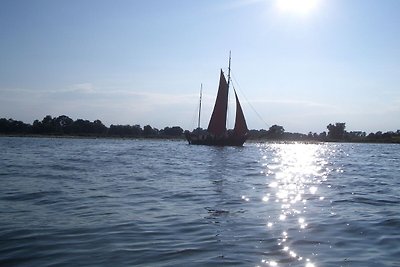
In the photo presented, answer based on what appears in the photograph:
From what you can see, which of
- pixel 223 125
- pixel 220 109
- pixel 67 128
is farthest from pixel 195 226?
pixel 67 128

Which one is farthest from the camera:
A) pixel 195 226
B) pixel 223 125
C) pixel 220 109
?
pixel 223 125

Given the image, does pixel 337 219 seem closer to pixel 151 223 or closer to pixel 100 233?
pixel 151 223

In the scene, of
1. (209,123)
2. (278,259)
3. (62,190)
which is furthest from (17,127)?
(278,259)

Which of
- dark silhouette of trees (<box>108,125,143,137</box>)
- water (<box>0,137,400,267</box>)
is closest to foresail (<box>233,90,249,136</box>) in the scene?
water (<box>0,137,400,267</box>)

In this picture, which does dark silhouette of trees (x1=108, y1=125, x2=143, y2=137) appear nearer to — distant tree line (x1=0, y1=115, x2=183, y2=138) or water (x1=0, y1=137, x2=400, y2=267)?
distant tree line (x1=0, y1=115, x2=183, y2=138)

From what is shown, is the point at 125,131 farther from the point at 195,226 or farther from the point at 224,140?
the point at 195,226

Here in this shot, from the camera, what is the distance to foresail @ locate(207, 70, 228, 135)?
74312 mm

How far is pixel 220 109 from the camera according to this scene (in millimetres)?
74000

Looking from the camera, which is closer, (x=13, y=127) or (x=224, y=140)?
(x=224, y=140)

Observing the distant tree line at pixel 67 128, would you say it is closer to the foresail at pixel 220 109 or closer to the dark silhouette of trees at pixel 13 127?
the dark silhouette of trees at pixel 13 127

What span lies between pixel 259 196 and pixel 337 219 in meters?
4.91

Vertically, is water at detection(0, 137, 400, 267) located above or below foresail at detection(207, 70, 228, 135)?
below

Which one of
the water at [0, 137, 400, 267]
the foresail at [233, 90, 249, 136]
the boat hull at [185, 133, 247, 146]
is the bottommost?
the water at [0, 137, 400, 267]

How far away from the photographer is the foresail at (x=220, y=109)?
7431 cm
